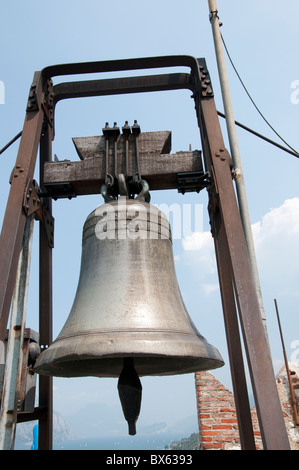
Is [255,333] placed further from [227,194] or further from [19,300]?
[19,300]

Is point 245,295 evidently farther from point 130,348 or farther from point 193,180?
point 193,180

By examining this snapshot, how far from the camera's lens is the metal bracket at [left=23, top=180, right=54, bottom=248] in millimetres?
2669

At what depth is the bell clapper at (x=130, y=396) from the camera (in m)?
2.21

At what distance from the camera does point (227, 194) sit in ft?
8.33

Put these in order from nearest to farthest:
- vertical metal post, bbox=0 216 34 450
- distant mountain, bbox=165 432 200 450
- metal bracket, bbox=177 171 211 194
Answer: vertical metal post, bbox=0 216 34 450 < metal bracket, bbox=177 171 211 194 < distant mountain, bbox=165 432 200 450

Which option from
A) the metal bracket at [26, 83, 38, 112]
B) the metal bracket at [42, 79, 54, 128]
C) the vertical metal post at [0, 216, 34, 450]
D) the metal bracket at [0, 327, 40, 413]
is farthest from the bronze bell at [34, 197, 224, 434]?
the metal bracket at [42, 79, 54, 128]

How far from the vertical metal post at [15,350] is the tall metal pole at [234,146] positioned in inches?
58.9

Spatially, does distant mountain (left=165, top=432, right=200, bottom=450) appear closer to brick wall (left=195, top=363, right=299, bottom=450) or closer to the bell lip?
brick wall (left=195, top=363, right=299, bottom=450)

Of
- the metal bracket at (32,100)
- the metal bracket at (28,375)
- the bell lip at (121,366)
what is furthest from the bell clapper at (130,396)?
the metal bracket at (32,100)

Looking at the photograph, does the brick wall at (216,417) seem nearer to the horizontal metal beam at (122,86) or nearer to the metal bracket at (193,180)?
the metal bracket at (193,180)

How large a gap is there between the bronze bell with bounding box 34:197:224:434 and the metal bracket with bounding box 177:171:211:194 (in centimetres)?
33

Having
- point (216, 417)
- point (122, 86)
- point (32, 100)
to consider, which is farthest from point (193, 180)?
point (216, 417)

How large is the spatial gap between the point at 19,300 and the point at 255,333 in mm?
1515
